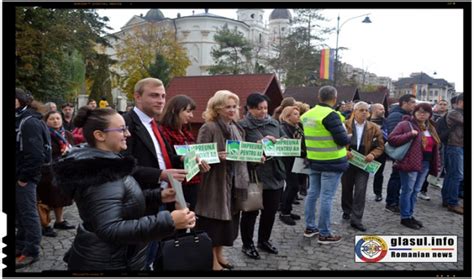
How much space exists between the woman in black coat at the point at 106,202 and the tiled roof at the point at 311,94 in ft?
35.0

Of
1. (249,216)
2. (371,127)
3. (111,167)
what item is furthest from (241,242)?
(111,167)

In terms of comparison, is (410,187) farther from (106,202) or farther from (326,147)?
(106,202)

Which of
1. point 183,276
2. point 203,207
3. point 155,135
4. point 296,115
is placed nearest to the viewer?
point 183,276

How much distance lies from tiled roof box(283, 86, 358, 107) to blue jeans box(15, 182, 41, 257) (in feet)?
32.2

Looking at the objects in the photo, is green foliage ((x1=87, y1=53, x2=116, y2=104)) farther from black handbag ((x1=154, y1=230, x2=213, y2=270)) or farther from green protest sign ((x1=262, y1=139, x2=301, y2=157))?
black handbag ((x1=154, y1=230, x2=213, y2=270))

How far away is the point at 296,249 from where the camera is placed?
4.09 m

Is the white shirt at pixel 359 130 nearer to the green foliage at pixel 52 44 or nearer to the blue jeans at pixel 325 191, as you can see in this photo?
the blue jeans at pixel 325 191

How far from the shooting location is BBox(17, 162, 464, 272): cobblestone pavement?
116 inches

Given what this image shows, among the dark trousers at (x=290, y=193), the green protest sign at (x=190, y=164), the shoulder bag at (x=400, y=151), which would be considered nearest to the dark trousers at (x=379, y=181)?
the shoulder bag at (x=400, y=151)

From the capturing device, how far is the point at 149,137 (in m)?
2.81

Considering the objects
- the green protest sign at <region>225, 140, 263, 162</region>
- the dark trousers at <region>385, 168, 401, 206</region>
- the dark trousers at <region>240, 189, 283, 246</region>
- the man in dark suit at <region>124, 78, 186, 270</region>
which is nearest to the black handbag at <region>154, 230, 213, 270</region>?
the man in dark suit at <region>124, 78, 186, 270</region>

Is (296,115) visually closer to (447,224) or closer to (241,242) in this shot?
(241,242)

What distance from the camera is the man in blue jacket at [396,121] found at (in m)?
5.57

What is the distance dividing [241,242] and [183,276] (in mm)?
1871
